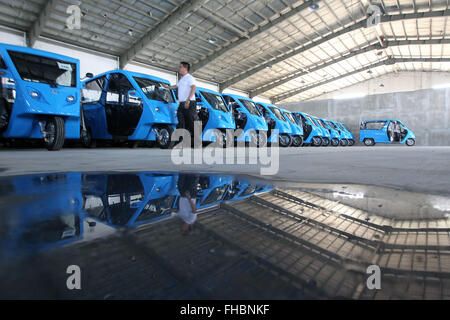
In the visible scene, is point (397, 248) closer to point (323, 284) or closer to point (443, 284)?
point (443, 284)

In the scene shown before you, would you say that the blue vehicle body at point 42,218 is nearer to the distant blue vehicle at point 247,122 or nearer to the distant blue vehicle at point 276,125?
the distant blue vehicle at point 247,122

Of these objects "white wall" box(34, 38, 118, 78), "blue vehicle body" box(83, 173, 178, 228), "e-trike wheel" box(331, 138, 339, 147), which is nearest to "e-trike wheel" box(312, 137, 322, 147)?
"e-trike wheel" box(331, 138, 339, 147)

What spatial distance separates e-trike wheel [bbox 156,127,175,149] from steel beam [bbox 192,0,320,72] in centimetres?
1113

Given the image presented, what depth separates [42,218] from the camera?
2.42 feet

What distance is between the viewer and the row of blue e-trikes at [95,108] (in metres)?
3.93

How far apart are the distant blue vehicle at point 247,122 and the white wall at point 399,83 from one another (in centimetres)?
2300

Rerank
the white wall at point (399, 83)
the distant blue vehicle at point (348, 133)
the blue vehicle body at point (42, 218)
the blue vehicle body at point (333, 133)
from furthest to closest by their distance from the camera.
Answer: the white wall at point (399, 83) → the distant blue vehicle at point (348, 133) → the blue vehicle body at point (333, 133) → the blue vehicle body at point (42, 218)

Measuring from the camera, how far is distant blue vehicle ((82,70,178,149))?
542 centimetres

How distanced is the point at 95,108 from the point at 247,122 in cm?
405

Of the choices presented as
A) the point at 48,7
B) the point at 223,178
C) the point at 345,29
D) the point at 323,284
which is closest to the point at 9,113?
the point at 223,178

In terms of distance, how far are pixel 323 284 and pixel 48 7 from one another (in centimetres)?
1332

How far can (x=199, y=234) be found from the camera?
63 cm

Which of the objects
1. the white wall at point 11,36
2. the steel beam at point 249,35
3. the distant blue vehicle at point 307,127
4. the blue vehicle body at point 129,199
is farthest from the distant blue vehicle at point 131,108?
the steel beam at point 249,35

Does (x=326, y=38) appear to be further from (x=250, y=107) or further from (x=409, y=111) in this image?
(x=250, y=107)
